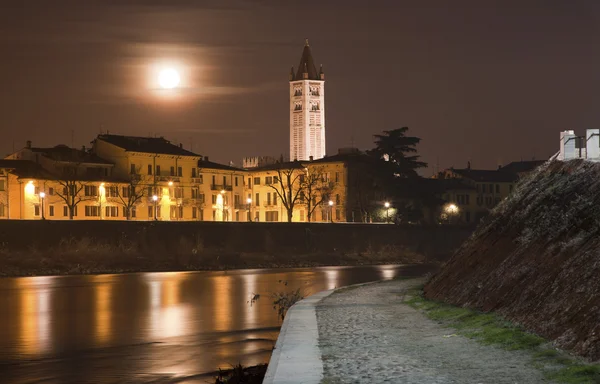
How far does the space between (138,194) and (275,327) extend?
87011mm

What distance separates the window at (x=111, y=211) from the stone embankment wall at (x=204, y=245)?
1965 centimetres

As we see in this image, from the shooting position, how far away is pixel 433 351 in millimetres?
18984

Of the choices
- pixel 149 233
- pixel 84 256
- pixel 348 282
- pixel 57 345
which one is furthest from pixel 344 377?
pixel 149 233

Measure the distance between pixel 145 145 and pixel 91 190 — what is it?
15147 mm

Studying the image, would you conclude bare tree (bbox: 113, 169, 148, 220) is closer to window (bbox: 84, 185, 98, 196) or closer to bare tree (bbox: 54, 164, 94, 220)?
window (bbox: 84, 185, 98, 196)

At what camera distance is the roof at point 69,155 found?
114 m

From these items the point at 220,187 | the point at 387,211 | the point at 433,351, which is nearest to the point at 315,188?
the point at 220,187

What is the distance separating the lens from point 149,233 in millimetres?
94688

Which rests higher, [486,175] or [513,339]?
[486,175]

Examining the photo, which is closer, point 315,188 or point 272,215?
point 315,188

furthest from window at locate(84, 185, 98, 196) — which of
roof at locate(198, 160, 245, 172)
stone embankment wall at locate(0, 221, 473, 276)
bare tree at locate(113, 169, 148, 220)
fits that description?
roof at locate(198, 160, 245, 172)

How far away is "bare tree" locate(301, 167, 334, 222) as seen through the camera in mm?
130625

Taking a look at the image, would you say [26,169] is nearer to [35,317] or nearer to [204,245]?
[204,245]

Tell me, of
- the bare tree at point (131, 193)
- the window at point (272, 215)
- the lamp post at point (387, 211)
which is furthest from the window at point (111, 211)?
the lamp post at point (387, 211)
